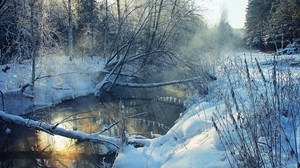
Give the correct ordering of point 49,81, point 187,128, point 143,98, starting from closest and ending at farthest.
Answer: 1. point 187,128
2. point 49,81
3. point 143,98

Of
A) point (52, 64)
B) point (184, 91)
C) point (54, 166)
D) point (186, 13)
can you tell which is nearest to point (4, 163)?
point (54, 166)

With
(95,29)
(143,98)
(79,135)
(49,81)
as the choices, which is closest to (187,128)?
(79,135)

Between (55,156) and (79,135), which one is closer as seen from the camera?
(55,156)

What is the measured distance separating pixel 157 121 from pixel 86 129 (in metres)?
2.60

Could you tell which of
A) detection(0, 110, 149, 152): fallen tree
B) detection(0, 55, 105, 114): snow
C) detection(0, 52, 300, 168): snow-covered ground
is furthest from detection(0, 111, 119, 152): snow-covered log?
detection(0, 55, 105, 114): snow

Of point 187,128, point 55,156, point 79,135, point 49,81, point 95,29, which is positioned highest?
point 95,29

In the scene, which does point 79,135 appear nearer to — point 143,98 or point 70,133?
point 70,133

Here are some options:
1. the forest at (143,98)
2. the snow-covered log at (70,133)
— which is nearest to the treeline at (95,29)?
the forest at (143,98)

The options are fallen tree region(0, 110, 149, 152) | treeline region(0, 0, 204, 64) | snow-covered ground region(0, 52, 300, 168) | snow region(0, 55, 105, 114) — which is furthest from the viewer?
treeline region(0, 0, 204, 64)

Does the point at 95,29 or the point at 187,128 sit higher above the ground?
the point at 95,29

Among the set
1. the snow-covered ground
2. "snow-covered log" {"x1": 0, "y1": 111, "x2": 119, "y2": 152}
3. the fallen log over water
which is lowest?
the fallen log over water

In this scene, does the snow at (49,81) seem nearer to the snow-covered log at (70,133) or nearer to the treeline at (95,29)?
the treeline at (95,29)

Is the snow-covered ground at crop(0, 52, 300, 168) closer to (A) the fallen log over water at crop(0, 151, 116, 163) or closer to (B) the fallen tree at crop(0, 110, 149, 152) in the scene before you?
(B) the fallen tree at crop(0, 110, 149, 152)

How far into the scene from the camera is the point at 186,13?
1869 cm
